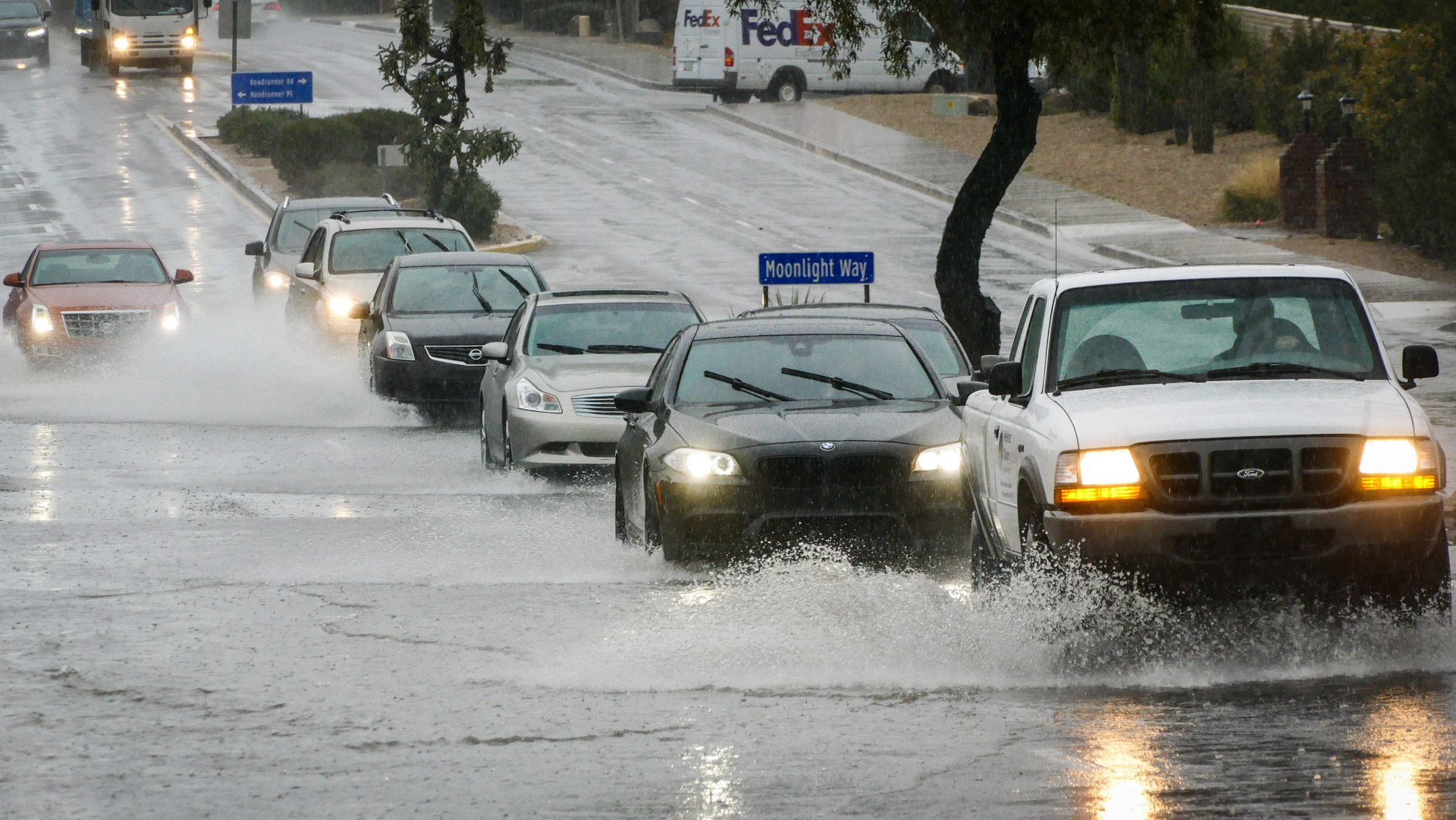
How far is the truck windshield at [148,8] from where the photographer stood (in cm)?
6184

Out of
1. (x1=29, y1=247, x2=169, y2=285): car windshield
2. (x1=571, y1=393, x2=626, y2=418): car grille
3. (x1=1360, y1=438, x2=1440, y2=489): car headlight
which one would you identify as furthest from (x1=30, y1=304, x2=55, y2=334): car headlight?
(x1=1360, y1=438, x2=1440, y2=489): car headlight

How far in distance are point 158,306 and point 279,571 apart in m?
14.9

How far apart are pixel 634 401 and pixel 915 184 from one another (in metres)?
35.0

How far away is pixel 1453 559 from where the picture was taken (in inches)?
482

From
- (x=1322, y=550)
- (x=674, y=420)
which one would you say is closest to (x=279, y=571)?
(x=674, y=420)

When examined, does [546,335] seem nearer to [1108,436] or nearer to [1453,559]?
[1453,559]

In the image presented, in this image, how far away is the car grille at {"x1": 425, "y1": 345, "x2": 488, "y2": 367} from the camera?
20.4m

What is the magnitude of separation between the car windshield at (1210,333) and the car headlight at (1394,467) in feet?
2.38

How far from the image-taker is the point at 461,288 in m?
21.6

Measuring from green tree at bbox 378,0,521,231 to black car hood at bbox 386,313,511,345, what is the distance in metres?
18.1

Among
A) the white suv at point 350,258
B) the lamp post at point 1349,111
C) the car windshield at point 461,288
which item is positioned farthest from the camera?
the lamp post at point 1349,111

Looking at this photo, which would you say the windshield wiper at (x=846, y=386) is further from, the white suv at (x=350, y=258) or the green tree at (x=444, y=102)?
the green tree at (x=444, y=102)

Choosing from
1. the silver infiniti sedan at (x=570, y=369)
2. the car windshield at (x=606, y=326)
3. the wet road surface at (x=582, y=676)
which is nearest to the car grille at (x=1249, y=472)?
the wet road surface at (x=582, y=676)

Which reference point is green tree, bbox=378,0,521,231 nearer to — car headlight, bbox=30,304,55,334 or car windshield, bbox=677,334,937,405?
car headlight, bbox=30,304,55,334
